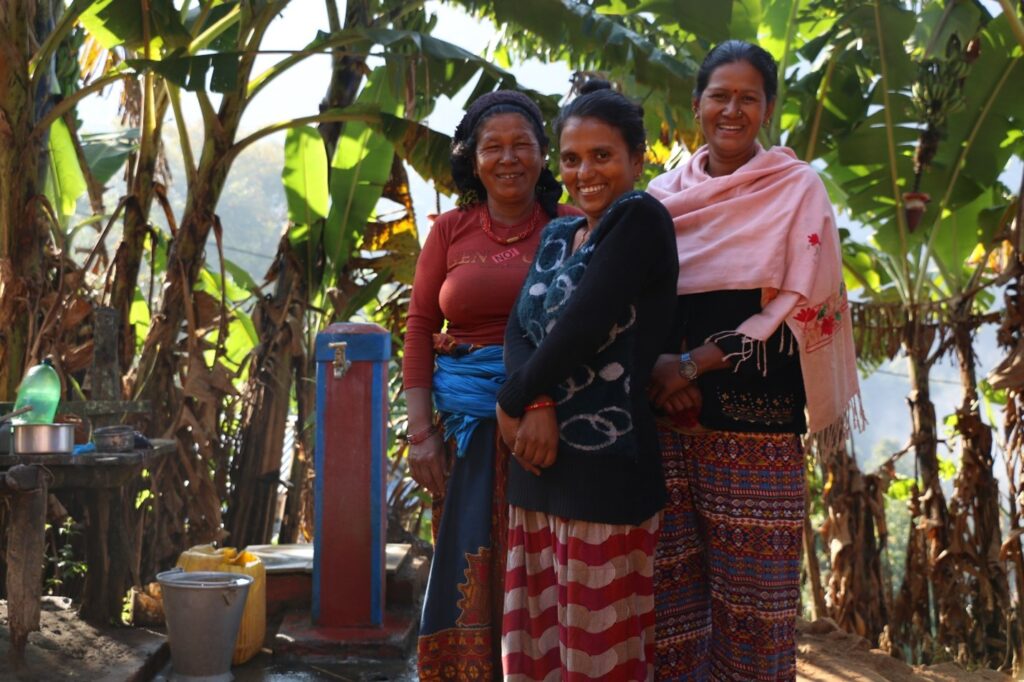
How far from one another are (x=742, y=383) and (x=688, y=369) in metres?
0.14

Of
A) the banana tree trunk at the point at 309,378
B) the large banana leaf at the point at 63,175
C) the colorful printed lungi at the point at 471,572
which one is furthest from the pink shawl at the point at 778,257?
the large banana leaf at the point at 63,175

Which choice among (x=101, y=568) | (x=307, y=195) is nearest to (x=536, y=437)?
(x=101, y=568)

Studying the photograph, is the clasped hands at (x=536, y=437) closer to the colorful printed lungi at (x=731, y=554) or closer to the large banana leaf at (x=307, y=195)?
the colorful printed lungi at (x=731, y=554)

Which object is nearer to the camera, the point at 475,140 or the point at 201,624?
the point at 475,140

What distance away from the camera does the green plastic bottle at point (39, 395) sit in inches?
148

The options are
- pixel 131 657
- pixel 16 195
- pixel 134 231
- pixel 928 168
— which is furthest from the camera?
pixel 928 168

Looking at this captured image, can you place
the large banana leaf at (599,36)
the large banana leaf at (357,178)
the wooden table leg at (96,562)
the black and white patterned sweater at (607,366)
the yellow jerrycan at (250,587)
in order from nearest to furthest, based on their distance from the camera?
the black and white patterned sweater at (607,366) → the yellow jerrycan at (250,587) → the wooden table leg at (96,562) → the large banana leaf at (599,36) → the large banana leaf at (357,178)

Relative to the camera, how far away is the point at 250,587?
3.97 meters

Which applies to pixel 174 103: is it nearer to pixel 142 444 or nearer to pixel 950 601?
pixel 142 444

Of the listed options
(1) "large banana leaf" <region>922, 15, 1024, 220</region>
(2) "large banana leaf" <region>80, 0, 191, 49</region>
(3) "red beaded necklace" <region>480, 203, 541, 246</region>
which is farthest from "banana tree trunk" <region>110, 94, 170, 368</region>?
(1) "large banana leaf" <region>922, 15, 1024, 220</region>

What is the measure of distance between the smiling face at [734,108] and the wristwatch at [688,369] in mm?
491

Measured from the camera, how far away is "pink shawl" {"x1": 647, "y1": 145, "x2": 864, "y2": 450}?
2312mm

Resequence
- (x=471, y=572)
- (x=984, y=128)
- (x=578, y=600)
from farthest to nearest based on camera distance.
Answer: (x=984, y=128)
(x=471, y=572)
(x=578, y=600)

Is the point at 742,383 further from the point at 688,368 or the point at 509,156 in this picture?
the point at 509,156
